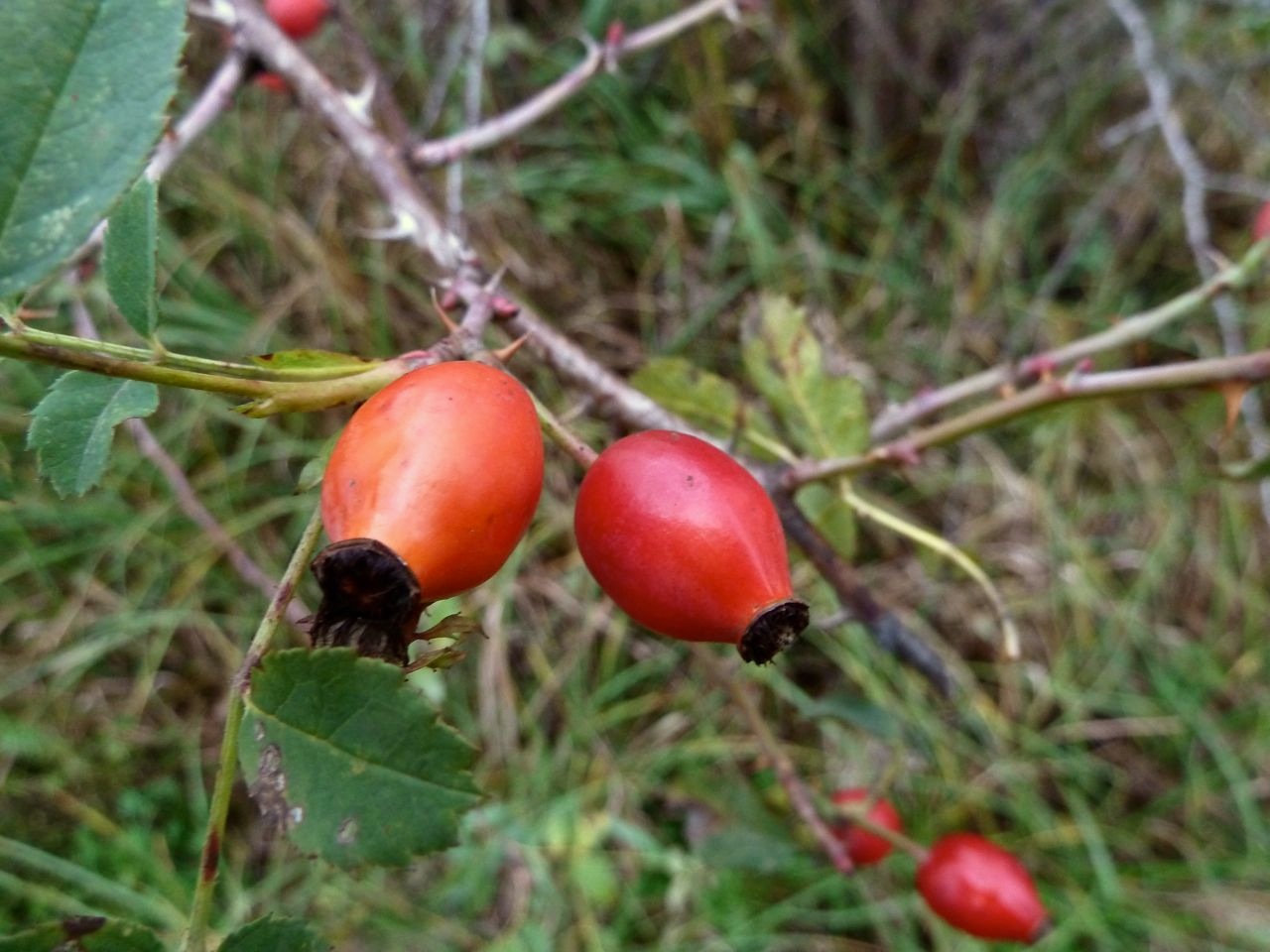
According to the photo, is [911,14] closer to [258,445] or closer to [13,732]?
[258,445]

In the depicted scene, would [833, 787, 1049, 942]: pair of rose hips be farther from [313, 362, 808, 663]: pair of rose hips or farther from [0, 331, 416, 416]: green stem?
[0, 331, 416, 416]: green stem

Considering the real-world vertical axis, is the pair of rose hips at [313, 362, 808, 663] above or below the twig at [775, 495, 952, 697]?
above

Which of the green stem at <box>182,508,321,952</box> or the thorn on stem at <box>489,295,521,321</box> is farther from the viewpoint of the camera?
the thorn on stem at <box>489,295,521,321</box>

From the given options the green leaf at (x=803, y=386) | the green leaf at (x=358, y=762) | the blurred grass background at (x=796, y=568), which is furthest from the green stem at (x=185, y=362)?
the blurred grass background at (x=796, y=568)

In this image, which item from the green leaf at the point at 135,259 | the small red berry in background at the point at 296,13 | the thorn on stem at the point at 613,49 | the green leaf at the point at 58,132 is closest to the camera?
the green leaf at the point at 58,132

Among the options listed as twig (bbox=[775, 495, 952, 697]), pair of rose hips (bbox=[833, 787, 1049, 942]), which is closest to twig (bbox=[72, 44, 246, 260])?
twig (bbox=[775, 495, 952, 697])

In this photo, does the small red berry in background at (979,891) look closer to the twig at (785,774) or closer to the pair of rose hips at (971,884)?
the pair of rose hips at (971,884)

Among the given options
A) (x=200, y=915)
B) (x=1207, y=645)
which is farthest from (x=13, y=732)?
(x=1207, y=645)
